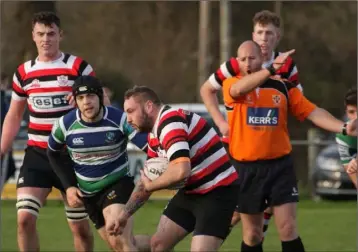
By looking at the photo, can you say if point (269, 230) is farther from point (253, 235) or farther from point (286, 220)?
point (286, 220)

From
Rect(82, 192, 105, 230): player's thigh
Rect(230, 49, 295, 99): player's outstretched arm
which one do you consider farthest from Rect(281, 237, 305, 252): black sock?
Rect(82, 192, 105, 230): player's thigh

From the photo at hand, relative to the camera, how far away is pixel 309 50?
1107 inches

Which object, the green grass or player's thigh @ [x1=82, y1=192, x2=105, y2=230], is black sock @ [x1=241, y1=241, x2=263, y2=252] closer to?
player's thigh @ [x1=82, y1=192, x2=105, y2=230]

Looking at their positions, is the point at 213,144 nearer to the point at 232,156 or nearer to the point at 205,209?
the point at 205,209

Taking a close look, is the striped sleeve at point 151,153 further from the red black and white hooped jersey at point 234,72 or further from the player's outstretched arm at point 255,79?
the red black and white hooped jersey at point 234,72

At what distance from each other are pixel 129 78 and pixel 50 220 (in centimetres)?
1227

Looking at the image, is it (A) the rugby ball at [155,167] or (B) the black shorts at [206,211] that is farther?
(B) the black shorts at [206,211]

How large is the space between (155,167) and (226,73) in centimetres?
209

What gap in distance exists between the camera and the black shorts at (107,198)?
10008 millimetres

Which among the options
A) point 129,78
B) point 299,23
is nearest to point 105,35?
point 129,78

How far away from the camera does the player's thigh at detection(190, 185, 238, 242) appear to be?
8.80m

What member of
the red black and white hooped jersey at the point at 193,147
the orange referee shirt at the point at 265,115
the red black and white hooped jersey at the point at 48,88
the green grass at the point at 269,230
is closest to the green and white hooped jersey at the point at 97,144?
the red black and white hooped jersey at the point at 48,88

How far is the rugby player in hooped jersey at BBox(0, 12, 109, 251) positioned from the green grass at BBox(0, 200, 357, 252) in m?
2.37

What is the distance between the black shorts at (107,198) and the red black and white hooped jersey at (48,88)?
86cm
